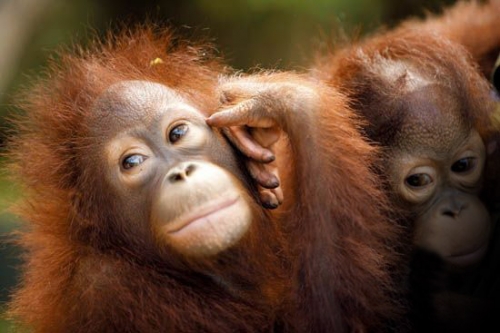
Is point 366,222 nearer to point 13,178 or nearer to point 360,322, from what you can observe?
point 360,322

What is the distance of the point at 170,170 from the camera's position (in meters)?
2.62

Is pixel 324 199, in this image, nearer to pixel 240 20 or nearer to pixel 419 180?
pixel 419 180

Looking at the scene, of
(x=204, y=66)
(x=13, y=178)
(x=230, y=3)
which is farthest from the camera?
(x=230, y=3)

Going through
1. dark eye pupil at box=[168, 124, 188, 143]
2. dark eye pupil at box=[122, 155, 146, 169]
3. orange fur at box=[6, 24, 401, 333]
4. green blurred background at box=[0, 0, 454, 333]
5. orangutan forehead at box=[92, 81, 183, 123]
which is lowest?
orange fur at box=[6, 24, 401, 333]

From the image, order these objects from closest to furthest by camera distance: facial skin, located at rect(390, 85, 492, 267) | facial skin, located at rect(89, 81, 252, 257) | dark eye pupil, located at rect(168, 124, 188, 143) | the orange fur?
facial skin, located at rect(89, 81, 252, 257) < the orange fur < dark eye pupil, located at rect(168, 124, 188, 143) < facial skin, located at rect(390, 85, 492, 267)

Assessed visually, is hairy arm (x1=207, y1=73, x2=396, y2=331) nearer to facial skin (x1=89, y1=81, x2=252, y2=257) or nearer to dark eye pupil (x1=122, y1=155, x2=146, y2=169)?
facial skin (x1=89, y1=81, x2=252, y2=257)

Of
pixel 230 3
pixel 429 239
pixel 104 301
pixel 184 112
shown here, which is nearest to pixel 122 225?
pixel 104 301

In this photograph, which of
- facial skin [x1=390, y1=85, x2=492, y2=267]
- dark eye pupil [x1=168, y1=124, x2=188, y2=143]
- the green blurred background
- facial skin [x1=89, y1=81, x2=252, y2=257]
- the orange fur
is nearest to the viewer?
facial skin [x1=89, y1=81, x2=252, y2=257]

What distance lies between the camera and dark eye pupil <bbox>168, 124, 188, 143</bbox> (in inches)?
108

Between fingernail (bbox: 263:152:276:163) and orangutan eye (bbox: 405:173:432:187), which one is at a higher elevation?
fingernail (bbox: 263:152:276:163)

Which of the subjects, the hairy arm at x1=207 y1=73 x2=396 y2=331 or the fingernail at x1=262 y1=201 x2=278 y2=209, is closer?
the hairy arm at x1=207 y1=73 x2=396 y2=331

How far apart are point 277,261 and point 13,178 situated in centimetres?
108

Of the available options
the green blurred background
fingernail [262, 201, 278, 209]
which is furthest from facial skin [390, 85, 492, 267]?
the green blurred background

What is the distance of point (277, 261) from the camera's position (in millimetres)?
2881
